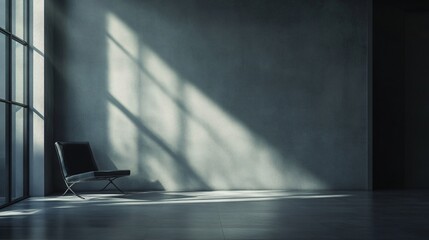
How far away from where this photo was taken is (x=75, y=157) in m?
7.93

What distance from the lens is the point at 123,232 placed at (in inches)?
188

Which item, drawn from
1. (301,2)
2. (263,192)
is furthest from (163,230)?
(301,2)

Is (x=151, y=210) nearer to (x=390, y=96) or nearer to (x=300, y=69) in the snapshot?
(x=300, y=69)

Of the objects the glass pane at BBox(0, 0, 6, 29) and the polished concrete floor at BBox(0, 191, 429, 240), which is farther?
the glass pane at BBox(0, 0, 6, 29)

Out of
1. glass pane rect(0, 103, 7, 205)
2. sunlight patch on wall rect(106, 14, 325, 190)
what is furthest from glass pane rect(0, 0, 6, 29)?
sunlight patch on wall rect(106, 14, 325, 190)

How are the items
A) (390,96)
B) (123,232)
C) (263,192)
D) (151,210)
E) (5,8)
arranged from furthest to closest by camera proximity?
(390,96), (263,192), (5,8), (151,210), (123,232)

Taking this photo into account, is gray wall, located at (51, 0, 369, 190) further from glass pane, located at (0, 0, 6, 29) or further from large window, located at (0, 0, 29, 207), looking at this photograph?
glass pane, located at (0, 0, 6, 29)

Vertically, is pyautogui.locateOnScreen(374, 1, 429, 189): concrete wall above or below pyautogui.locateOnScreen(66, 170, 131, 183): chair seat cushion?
above

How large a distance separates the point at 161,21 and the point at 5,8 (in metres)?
2.64

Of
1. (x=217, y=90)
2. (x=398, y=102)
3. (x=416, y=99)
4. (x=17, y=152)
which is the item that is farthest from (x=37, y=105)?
(x=416, y=99)

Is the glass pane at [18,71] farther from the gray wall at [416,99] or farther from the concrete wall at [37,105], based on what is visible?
the gray wall at [416,99]

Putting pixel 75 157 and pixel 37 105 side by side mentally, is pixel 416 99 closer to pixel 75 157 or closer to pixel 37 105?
pixel 75 157

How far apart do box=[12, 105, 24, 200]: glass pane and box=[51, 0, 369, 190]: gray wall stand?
89 centimetres

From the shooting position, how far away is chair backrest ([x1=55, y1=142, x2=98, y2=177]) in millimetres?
7771
